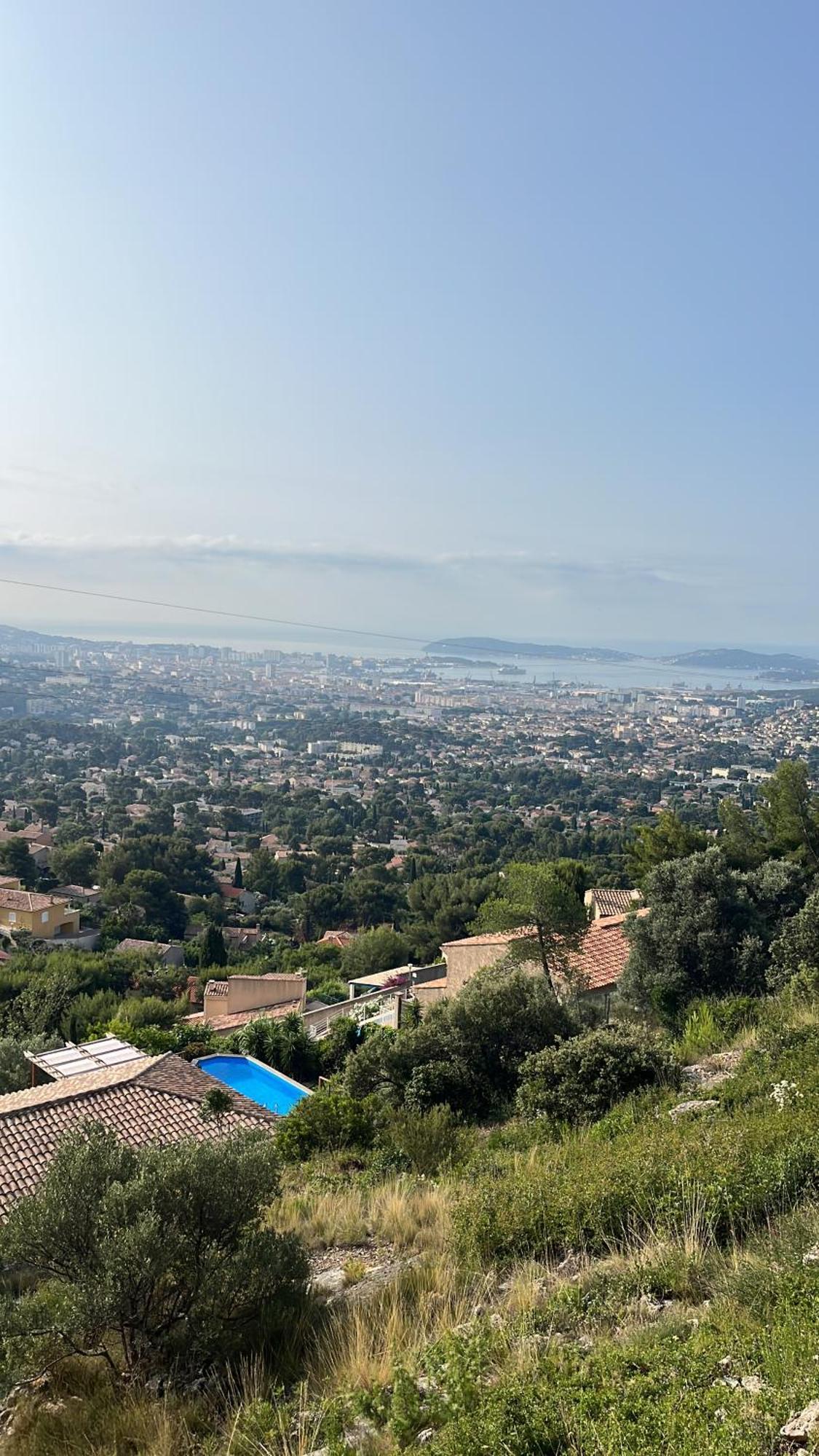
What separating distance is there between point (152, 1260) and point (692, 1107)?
303 centimetres

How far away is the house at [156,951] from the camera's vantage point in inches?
961

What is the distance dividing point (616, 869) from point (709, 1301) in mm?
27471

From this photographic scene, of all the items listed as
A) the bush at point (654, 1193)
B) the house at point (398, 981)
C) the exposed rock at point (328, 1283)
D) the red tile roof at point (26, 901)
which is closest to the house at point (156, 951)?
the red tile roof at point (26, 901)

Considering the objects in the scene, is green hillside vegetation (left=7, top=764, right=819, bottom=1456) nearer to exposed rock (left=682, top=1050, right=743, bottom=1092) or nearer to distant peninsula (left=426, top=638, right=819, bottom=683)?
exposed rock (left=682, top=1050, right=743, bottom=1092)

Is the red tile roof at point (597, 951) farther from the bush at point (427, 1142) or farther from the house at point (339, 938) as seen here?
the house at point (339, 938)

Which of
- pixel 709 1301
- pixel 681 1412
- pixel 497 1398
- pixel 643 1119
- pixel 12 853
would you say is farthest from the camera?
pixel 12 853

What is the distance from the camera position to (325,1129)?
6.00m

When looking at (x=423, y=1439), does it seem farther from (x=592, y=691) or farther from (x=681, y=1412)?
(x=592, y=691)

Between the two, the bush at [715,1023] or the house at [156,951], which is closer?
the bush at [715,1023]

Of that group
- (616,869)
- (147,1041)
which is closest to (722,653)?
(616,869)

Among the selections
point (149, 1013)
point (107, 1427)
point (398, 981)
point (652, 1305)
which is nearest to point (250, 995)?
point (149, 1013)

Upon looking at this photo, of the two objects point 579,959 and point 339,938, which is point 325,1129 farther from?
point 339,938

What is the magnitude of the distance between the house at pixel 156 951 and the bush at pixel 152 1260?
21.5m

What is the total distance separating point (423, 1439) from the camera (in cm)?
A: 221
